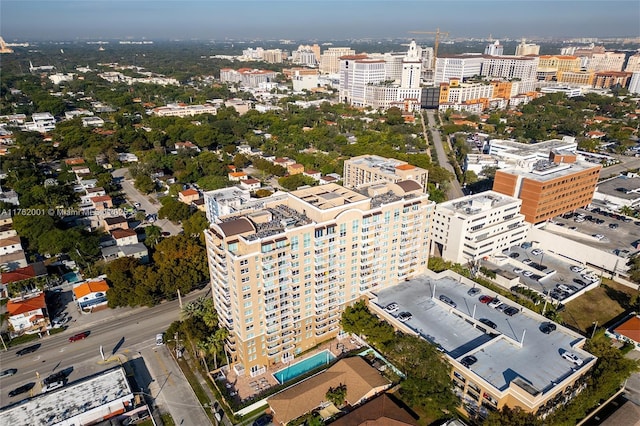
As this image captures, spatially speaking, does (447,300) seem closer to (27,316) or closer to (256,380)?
(256,380)

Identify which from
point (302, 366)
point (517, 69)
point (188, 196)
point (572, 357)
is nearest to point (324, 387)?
point (302, 366)

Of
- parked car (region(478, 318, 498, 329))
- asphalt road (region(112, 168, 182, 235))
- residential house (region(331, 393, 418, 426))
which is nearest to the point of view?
residential house (region(331, 393, 418, 426))

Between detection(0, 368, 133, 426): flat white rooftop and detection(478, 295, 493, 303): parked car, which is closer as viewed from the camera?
detection(0, 368, 133, 426): flat white rooftop

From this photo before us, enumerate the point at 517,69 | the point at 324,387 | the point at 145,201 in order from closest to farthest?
1. the point at 324,387
2. the point at 145,201
3. the point at 517,69

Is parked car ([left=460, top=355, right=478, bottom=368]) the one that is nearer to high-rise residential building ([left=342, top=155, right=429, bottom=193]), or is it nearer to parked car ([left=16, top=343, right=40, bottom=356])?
high-rise residential building ([left=342, top=155, right=429, bottom=193])

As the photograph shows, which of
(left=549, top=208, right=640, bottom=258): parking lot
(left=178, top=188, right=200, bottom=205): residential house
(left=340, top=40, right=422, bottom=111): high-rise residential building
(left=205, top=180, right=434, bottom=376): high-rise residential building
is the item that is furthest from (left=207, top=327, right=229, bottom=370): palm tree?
(left=340, top=40, right=422, bottom=111): high-rise residential building

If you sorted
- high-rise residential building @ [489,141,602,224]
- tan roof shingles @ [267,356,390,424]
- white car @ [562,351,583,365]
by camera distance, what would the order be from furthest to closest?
high-rise residential building @ [489,141,602,224] → white car @ [562,351,583,365] → tan roof shingles @ [267,356,390,424]

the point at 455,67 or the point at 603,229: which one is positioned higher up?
the point at 455,67

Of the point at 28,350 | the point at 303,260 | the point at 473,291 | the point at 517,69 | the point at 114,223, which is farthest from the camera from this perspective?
the point at 517,69
